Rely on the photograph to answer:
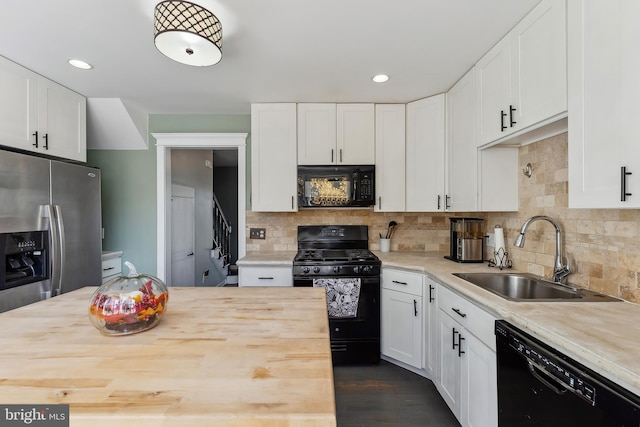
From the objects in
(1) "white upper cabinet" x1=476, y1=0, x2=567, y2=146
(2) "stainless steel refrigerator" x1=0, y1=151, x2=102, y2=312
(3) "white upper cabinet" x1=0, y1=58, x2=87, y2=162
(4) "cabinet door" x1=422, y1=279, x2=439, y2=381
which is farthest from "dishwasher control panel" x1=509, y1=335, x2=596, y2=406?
(3) "white upper cabinet" x1=0, y1=58, x2=87, y2=162

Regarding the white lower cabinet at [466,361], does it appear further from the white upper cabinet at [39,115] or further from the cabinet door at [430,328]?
the white upper cabinet at [39,115]

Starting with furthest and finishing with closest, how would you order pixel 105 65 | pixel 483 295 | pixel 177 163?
pixel 177 163, pixel 105 65, pixel 483 295

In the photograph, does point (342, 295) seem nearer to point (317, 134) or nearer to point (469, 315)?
point (469, 315)

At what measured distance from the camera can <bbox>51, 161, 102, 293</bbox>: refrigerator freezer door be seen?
2311mm

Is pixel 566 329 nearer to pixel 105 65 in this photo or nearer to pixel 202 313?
pixel 202 313

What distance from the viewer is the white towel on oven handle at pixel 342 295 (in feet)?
8.38

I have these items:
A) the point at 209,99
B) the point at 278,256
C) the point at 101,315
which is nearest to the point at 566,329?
the point at 101,315

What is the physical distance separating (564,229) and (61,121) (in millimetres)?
3807

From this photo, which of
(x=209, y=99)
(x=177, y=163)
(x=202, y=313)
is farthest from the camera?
(x=177, y=163)

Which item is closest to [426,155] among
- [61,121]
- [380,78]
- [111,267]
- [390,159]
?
[390,159]

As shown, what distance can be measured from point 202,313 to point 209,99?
2.24 meters

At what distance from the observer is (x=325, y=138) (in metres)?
2.90

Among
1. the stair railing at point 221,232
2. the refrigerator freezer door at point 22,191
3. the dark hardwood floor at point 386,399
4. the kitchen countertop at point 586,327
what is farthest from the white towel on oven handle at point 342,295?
the stair railing at point 221,232

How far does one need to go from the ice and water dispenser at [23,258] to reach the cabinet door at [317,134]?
210cm
